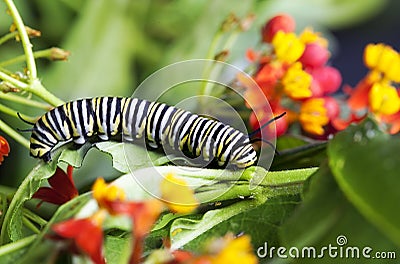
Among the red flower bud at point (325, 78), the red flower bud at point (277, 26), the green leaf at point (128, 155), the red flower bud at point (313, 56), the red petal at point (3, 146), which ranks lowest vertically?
the red petal at point (3, 146)

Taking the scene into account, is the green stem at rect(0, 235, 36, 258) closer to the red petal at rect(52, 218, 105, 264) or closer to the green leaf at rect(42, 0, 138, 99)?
the red petal at rect(52, 218, 105, 264)

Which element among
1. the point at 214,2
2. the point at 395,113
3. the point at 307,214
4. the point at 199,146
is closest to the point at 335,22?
the point at 214,2

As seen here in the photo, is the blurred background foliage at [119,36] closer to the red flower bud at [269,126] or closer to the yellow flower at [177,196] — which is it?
the red flower bud at [269,126]

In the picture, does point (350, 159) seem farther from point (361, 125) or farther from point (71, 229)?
point (71, 229)

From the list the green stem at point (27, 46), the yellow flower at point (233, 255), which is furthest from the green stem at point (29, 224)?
the yellow flower at point (233, 255)

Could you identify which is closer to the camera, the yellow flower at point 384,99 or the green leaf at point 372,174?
the green leaf at point 372,174

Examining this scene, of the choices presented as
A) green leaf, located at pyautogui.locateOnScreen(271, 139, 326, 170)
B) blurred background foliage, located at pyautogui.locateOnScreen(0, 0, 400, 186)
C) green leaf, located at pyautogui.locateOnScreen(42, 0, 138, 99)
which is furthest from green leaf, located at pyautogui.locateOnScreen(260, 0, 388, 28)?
green leaf, located at pyautogui.locateOnScreen(271, 139, 326, 170)
